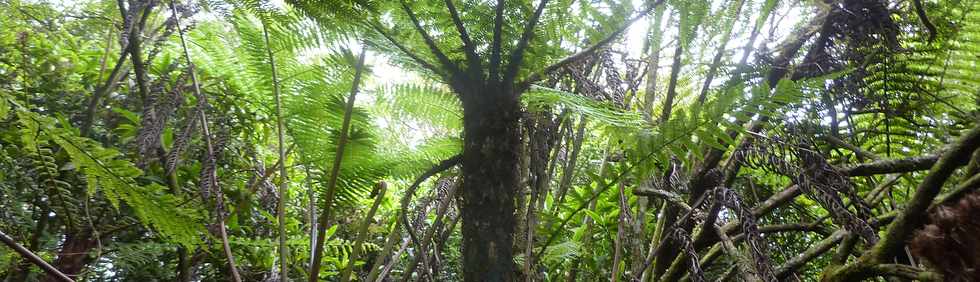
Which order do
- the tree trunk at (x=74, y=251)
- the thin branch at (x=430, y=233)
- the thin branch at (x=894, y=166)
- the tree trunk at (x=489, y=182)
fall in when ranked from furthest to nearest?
the tree trunk at (x=74, y=251), the thin branch at (x=894, y=166), the thin branch at (x=430, y=233), the tree trunk at (x=489, y=182)

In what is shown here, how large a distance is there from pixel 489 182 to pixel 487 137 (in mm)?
71

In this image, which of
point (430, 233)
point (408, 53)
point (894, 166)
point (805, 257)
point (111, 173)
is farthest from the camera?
point (805, 257)

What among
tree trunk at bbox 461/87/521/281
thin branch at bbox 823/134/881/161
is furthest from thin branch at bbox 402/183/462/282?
thin branch at bbox 823/134/881/161

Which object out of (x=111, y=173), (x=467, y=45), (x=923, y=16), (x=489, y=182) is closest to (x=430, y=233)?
(x=489, y=182)

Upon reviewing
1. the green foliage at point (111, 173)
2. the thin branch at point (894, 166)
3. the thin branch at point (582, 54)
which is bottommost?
the thin branch at point (894, 166)

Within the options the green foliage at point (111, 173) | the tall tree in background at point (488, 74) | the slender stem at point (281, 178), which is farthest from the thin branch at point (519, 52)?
the green foliage at point (111, 173)

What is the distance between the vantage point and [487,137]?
87 centimetres

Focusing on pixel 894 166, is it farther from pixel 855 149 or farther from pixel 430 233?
pixel 430 233

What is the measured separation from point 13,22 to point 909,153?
9.60 feet

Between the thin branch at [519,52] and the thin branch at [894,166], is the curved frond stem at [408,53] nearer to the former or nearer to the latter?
the thin branch at [519,52]

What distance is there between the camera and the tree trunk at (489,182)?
32.2 inches

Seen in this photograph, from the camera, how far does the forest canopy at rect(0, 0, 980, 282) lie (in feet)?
2.92

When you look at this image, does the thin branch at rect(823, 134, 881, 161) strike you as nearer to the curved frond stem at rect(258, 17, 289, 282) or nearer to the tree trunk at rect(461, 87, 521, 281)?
the tree trunk at rect(461, 87, 521, 281)

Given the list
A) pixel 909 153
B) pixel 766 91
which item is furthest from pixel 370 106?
pixel 909 153
